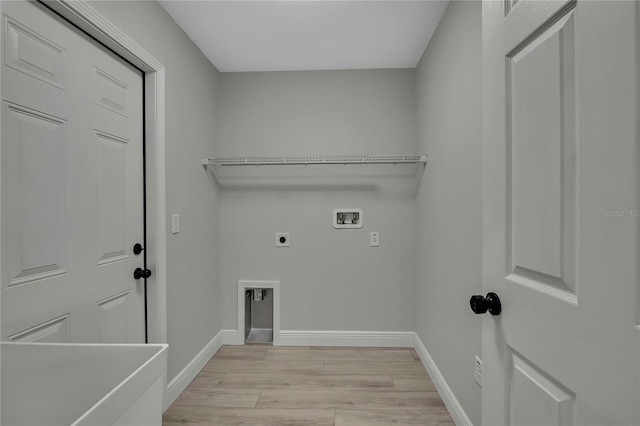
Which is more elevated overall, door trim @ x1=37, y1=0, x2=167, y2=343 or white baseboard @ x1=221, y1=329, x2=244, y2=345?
door trim @ x1=37, y1=0, x2=167, y2=343

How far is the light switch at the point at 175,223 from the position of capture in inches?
74.5

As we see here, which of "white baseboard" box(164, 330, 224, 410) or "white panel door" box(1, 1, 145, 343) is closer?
"white panel door" box(1, 1, 145, 343)

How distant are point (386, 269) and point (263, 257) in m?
1.11

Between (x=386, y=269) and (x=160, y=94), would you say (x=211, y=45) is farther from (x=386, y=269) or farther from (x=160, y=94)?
(x=386, y=269)

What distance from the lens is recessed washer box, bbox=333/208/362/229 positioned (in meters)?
2.64

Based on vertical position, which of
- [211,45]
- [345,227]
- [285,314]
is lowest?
[285,314]

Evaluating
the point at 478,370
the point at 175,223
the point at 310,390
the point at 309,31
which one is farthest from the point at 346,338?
the point at 309,31

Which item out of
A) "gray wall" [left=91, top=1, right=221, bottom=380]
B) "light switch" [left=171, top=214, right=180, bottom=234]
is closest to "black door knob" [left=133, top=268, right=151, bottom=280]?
"gray wall" [left=91, top=1, right=221, bottom=380]

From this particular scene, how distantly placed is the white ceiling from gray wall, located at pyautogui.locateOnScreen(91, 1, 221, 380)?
0.18 m

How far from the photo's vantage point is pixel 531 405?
0.70m

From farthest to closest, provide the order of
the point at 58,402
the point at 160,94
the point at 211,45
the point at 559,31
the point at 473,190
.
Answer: the point at 211,45, the point at 160,94, the point at 473,190, the point at 58,402, the point at 559,31

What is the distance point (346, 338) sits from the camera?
2.66 metres

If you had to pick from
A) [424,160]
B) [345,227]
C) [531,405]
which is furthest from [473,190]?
[345,227]

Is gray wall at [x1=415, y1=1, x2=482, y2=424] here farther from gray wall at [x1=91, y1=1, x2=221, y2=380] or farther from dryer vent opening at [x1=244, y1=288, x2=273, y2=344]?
gray wall at [x1=91, y1=1, x2=221, y2=380]
